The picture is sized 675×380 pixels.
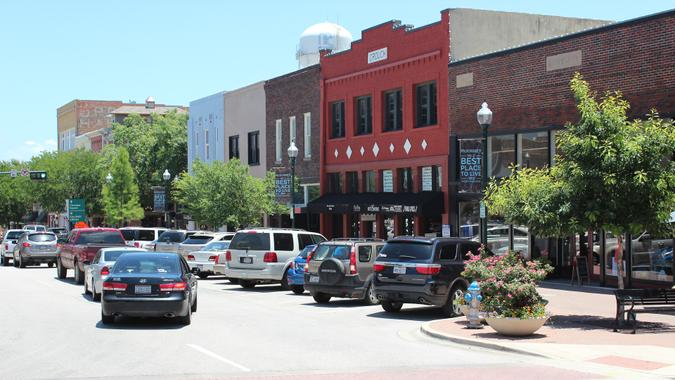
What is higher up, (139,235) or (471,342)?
(139,235)

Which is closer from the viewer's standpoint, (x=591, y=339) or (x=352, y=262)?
(x=591, y=339)

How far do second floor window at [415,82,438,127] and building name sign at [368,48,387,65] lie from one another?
2.72 m

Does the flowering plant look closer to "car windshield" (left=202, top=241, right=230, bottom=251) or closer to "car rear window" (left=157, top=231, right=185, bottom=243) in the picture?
"car windshield" (left=202, top=241, right=230, bottom=251)

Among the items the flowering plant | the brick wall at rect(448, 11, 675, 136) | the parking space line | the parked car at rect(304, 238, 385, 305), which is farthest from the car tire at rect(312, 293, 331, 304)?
the brick wall at rect(448, 11, 675, 136)

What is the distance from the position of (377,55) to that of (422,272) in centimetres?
2125

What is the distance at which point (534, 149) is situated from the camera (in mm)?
29688

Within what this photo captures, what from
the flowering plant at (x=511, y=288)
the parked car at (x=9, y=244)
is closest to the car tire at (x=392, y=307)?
the flowering plant at (x=511, y=288)

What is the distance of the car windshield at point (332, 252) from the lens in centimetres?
2220

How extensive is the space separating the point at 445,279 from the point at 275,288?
10439 mm

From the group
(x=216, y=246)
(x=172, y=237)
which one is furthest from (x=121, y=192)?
(x=216, y=246)

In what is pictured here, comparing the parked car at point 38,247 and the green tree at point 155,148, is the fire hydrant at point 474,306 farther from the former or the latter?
the green tree at point 155,148

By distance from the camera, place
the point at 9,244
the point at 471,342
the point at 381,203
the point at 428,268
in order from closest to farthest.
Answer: the point at 471,342, the point at 428,268, the point at 381,203, the point at 9,244

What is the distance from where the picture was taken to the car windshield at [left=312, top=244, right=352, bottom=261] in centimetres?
2220

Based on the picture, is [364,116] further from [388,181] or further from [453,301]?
[453,301]
